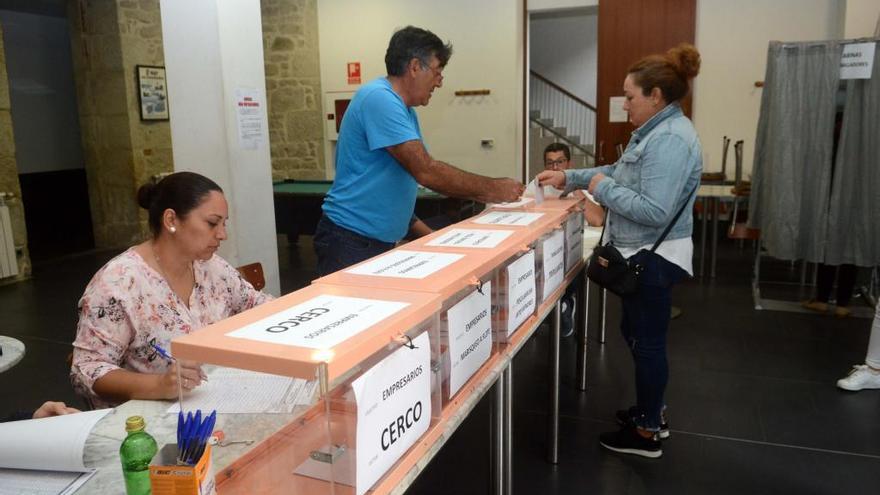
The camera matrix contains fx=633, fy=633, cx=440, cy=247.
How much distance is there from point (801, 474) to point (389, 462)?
213 centimetres

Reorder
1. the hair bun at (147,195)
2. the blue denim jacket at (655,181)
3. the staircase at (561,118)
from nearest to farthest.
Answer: the hair bun at (147,195) → the blue denim jacket at (655,181) → the staircase at (561,118)

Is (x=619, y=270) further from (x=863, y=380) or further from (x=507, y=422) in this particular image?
(x=863, y=380)

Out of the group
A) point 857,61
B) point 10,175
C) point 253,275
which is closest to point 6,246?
point 10,175

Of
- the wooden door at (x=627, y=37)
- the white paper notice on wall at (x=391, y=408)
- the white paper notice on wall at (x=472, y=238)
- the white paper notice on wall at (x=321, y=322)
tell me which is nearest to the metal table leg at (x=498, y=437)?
the white paper notice on wall at (x=472, y=238)

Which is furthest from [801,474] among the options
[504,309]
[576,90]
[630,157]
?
[576,90]

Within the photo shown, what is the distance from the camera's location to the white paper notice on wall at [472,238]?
5.49 feet

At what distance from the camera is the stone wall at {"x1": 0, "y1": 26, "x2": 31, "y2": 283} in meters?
5.84

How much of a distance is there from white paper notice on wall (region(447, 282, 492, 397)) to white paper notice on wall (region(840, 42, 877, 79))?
3.72 meters

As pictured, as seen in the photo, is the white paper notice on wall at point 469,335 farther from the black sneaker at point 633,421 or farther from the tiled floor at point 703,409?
the black sneaker at point 633,421

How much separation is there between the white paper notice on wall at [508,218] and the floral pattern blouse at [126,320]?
0.94 meters

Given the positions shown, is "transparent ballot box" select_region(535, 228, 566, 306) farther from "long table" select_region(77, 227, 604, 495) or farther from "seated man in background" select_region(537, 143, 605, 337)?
"seated man in background" select_region(537, 143, 605, 337)

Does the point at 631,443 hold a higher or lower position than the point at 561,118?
lower

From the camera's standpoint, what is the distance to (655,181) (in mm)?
2201

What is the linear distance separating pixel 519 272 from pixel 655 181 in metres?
0.78
